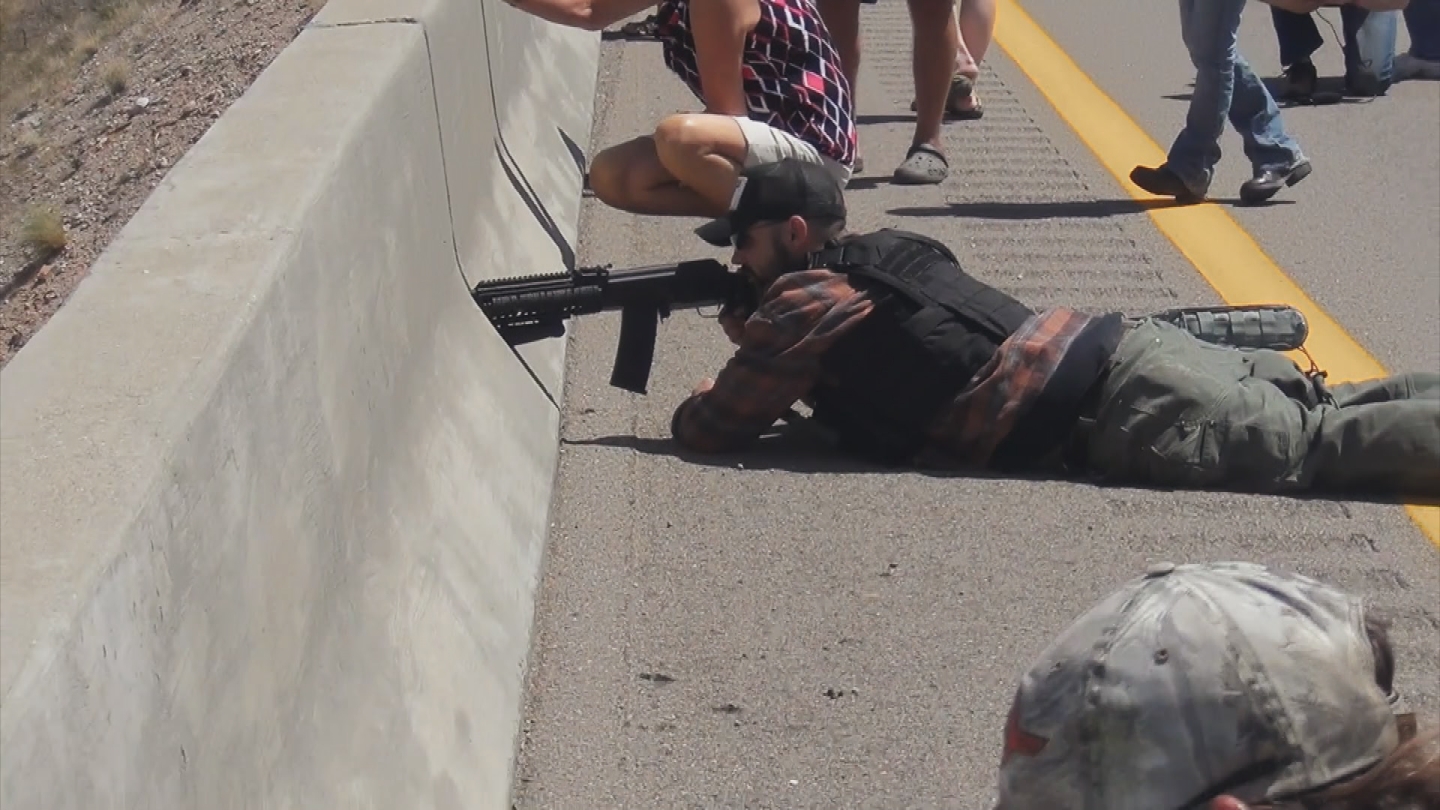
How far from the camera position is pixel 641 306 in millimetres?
5145

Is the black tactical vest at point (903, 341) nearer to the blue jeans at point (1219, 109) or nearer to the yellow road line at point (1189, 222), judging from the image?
the yellow road line at point (1189, 222)

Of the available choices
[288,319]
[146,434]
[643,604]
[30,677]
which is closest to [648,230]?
[643,604]

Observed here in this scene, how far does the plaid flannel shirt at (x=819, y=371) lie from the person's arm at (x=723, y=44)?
1.22m

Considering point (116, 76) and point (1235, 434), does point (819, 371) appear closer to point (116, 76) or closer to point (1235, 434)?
point (1235, 434)

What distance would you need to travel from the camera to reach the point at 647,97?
8.80 metres

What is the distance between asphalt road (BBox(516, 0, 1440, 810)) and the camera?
3611mm

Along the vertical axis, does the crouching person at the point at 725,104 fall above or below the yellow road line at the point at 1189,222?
above

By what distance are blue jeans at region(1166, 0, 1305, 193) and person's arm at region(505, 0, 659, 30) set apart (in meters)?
2.44

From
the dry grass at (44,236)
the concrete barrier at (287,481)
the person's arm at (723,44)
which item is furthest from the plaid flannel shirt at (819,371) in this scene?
the dry grass at (44,236)

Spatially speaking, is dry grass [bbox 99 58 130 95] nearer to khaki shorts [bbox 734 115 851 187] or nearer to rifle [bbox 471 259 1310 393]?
khaki shorts [bbox 734 115 851 187]

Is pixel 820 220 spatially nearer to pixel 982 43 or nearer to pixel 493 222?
pixel 493 222

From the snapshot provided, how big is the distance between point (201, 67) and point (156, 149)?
835mm

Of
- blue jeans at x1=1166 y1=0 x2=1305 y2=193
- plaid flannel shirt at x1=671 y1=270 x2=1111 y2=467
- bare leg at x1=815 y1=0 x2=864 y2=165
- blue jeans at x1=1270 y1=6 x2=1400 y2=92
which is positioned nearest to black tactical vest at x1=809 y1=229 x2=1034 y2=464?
plaid flannel shirt at x1=671 y1=270 x2=1111 y2=467

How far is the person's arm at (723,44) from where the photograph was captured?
19.9ft
